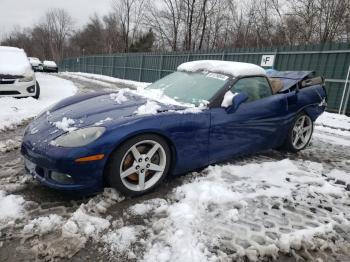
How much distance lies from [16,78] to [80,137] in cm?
672

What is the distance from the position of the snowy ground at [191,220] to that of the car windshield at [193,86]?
899 millimetres

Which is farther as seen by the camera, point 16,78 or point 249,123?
point 16,78

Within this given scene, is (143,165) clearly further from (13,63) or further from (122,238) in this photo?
(13,63)

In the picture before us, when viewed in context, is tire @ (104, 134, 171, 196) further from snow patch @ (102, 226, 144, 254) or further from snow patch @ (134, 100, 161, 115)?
snow patch @ (102, 226, 144, 254)

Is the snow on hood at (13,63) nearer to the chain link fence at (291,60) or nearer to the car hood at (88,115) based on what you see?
the car hood at (88,115)

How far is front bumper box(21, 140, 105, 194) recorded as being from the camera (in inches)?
107

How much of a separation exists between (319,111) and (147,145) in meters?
3.52

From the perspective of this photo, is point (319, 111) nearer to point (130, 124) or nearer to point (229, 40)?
point (130, 124)

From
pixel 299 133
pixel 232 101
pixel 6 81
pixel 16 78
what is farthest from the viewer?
pixel 16 78

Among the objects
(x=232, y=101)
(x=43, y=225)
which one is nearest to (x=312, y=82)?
(x=232, y=101)

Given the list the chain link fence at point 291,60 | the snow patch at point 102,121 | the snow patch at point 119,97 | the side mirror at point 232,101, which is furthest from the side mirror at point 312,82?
the chain link fence at point 291,60

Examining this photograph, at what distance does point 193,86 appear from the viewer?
4.01 metres

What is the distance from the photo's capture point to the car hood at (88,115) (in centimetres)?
301

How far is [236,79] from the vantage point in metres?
3.97
